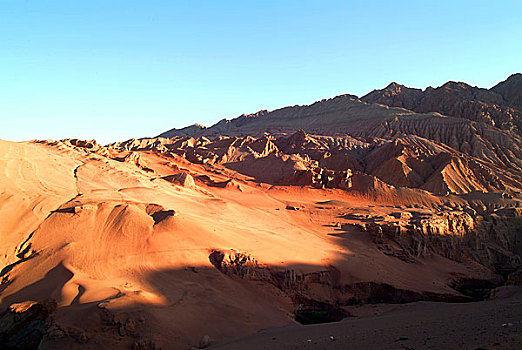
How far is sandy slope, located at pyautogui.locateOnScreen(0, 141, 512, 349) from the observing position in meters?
10.3

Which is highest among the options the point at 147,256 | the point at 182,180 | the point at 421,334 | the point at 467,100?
the point at 467,100

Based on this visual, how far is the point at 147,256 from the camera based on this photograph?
46.1 ft

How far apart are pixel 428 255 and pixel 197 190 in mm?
16683

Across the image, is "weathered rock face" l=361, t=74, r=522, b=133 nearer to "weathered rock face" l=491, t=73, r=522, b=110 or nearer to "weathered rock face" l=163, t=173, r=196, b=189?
"weathered rock face" l=491, t=73, r=522, b=110

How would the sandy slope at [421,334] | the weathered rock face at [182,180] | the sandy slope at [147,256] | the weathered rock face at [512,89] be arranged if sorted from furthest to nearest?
A: the weathered rock face at [512,89] < the weathered rock face at [182,180] < the sandy slope at [147,256] < the sandy slope at [421,334]

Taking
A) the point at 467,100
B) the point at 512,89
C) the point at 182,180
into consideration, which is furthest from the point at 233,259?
the point at 512,89

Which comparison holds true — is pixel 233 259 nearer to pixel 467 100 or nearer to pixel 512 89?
pixel 467 100

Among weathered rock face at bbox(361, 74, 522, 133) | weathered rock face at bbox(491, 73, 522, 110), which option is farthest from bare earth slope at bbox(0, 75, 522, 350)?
weathered rock face at bbox(491, 73, 522, 110)

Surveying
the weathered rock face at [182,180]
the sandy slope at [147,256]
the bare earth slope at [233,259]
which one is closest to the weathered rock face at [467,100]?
the bare earth slope at [233,259]

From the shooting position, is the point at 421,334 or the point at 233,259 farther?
the point at 233,259

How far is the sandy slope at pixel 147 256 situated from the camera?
10344 millimetres

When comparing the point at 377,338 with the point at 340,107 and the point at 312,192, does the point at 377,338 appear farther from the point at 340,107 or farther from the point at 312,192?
the point at 340,107

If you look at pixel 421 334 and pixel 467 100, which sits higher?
pixel 467 100

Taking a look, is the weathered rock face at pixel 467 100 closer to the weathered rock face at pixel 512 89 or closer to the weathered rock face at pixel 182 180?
the weathered rock face at pixel 512 89
